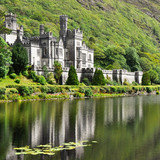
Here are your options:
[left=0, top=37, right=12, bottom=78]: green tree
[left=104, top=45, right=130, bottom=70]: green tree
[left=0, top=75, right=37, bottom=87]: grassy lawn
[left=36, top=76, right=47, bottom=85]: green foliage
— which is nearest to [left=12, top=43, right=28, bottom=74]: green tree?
[left=0, top=75, right=37, bottom=87]: grassy lawn

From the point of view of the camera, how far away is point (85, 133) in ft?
89.2

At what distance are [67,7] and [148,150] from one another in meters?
169

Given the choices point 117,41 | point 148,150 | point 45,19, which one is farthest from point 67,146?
point 117,41

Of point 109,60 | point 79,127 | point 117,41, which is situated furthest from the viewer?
point 117,41

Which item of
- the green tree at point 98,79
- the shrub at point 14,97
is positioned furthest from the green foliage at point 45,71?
the shrub at point 14,97

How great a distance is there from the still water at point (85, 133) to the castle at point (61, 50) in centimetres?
3689

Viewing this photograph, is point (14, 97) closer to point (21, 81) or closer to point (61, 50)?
point (21, 81)

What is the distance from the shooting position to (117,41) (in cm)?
17412

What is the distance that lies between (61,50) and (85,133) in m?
57.0

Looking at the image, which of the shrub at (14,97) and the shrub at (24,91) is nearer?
the shrub at (14,97)

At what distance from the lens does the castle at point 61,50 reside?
7688 cm

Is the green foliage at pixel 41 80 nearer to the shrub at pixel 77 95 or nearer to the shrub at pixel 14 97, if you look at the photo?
the shrub at pixel 77 95

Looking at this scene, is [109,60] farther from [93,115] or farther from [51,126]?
[51,126]

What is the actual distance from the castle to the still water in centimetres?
3689
